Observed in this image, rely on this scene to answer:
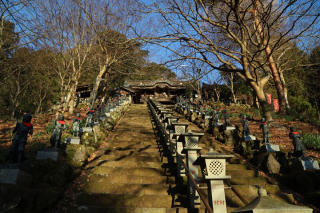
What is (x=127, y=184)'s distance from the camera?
16.4 ft

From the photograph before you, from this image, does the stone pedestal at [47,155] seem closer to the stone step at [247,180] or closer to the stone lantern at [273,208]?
the stone step at [247,180]

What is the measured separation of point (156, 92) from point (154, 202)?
26.9 meters

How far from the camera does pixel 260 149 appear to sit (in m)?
6.98

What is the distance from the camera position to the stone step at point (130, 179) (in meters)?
5.21

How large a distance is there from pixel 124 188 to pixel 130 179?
0.44 m

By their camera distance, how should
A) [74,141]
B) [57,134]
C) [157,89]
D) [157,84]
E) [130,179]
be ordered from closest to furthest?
[130,179]
[57,134]
[74,141]
[157,84]
[157,89]

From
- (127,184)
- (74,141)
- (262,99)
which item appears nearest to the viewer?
(127,184)

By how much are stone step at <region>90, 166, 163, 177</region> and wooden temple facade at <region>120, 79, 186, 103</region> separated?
2403 cm

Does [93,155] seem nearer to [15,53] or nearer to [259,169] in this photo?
[259,169]

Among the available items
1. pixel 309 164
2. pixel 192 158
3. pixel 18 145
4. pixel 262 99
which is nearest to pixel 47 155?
pixel 18 145

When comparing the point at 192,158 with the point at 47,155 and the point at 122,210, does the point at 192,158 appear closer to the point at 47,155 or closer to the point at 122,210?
the point at 122,210

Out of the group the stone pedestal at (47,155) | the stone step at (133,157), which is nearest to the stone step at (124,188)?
the stone pedestal at (47,155)

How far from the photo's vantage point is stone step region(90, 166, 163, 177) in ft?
18.2

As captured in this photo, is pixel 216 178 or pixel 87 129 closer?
pixel 216 178
